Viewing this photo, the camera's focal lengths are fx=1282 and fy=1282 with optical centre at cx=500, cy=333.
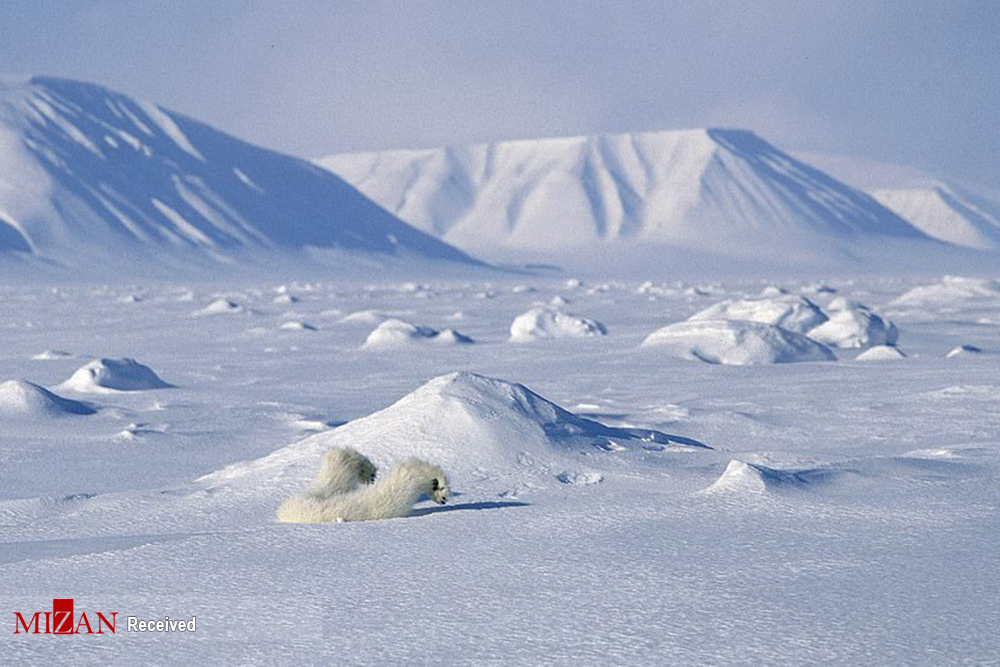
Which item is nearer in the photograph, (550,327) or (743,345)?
(743,345)

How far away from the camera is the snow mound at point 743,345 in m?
16.7

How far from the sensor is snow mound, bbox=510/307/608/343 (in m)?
22.8

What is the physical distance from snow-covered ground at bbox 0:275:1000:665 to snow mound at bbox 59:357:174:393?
3.38 ft

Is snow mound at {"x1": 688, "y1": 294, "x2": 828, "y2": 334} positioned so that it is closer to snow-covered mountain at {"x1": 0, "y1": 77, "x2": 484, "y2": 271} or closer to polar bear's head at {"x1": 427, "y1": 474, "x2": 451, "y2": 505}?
polar bear's head at {"x1": 427, "y1": 474, "x2": 451, "y2": 505}

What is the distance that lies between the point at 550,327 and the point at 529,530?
1787 cm

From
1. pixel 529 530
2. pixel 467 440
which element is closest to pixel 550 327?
pixel 467 440

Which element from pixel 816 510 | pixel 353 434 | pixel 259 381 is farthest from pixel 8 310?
pixel 816 510

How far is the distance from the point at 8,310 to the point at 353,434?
35.5 m

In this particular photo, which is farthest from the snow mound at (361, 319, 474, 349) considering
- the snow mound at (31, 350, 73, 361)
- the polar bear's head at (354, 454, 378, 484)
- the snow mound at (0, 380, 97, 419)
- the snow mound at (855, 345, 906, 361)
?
the polar bear's head at (354, 454, 378, 484)

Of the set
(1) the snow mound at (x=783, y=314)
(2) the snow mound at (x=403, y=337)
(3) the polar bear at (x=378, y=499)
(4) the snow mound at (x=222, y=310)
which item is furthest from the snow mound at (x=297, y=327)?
(3) the polar bear at (x=378, y=499)

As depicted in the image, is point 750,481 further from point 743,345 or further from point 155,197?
point 155,197

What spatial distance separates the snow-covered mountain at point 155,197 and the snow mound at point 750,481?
97.0 meters

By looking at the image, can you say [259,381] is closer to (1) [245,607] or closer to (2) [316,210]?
(1) [245,607]

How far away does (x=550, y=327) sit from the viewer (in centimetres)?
2295
